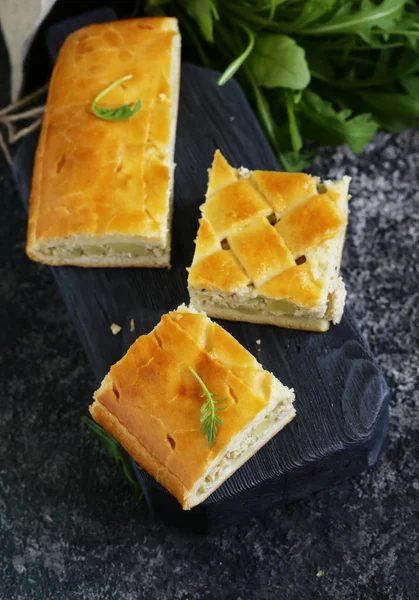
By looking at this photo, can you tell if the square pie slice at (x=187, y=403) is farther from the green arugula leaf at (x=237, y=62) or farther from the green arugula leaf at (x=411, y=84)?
the green arugula leaf at (x=411, y=84)

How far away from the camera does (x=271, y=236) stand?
3.39 meters

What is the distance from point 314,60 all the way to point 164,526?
2.30 metres

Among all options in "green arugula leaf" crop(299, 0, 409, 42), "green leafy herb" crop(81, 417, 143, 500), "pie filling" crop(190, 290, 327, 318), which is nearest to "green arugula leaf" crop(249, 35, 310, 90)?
"green arugula leaf" crop(299, 0, 409, 42)

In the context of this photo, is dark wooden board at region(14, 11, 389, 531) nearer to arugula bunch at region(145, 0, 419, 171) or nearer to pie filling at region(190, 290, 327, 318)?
pie filling at region(190, 290, 327, 318)

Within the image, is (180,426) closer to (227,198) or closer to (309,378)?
(309,378)

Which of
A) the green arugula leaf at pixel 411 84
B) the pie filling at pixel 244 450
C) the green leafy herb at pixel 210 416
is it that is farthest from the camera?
the green arugula leaf at pixel 411 84

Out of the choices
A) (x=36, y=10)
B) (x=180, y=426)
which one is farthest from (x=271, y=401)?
(x=36, y=10)

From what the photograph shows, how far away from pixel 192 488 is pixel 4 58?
2.72 meters

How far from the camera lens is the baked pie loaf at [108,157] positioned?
11.6ft

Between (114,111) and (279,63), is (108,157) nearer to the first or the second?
(114,111)

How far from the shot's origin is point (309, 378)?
3420 millimetres

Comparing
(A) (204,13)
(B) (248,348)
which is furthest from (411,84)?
(B) (248,348)

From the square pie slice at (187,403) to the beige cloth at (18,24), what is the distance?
1668mm

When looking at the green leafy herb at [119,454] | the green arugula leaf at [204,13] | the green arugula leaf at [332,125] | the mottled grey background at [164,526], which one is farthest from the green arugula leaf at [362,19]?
the green leafy herb at [119,454]
